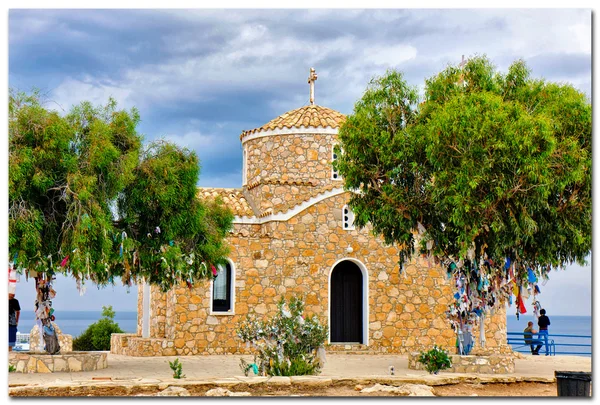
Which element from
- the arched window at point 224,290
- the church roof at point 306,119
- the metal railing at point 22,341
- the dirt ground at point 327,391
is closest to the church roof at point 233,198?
the arched window at point 224,290

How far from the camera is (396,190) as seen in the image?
15.1 metres

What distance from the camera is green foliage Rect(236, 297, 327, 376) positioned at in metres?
13.6

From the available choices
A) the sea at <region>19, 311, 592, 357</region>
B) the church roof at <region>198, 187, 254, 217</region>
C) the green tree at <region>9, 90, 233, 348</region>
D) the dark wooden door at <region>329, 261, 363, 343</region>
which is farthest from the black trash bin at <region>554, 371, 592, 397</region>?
the church roof at <region>198, 187, 254, 217</region>

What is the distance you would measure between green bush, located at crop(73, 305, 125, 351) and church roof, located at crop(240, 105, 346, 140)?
7477mm

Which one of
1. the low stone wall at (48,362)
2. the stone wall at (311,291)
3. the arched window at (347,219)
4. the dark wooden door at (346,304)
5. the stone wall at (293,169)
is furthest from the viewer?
the stone wall at (293,169)

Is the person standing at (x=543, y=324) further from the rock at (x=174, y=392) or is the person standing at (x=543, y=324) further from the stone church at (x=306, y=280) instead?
the rock at (x=174, y=392)

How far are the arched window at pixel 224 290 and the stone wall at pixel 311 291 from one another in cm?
23

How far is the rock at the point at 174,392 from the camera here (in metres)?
12.0

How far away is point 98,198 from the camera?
47.2ft

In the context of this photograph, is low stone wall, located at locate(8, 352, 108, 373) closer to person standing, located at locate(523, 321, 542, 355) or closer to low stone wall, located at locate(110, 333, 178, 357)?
low stone wall, located at locate(110, 333, 178, 357)

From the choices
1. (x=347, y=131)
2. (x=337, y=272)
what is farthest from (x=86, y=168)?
(x=337, y=272)

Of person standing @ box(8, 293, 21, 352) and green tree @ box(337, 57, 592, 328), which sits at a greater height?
green tree @ box(337, 57, 592, 328)

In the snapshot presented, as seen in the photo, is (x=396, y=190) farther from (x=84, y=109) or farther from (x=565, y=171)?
(x=84, y=109)

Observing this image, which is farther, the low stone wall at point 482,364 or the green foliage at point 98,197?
the low stone wall at point 482,364
